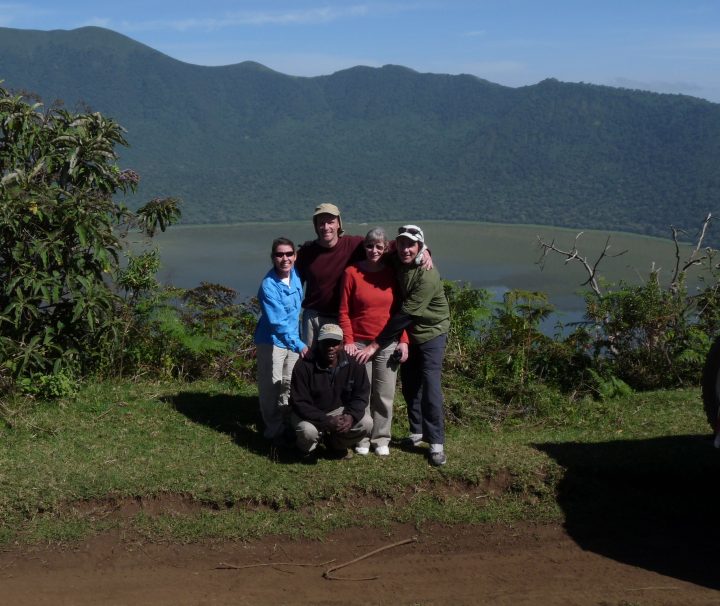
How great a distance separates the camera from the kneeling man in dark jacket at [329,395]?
647 centimetres

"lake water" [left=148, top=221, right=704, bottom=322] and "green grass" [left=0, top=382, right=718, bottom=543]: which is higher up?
"lake water" [left=148, top=221, right=704, bottom=322]

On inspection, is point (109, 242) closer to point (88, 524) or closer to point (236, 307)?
point (236, 307)

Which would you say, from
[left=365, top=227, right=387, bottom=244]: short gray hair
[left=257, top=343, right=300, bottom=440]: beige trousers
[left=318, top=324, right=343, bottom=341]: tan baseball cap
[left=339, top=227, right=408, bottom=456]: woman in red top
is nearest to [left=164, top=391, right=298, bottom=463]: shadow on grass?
[left=257, top=343, right=300, bottom=440]: beige trousers

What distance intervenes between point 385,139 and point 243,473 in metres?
39.4

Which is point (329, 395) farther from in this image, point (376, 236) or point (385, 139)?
point (385, 139)

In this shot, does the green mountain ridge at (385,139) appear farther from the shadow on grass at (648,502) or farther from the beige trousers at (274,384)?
the beige trousers at (274,384)

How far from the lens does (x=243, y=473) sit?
Result: 259 inches

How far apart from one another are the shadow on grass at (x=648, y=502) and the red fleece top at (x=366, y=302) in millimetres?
1806

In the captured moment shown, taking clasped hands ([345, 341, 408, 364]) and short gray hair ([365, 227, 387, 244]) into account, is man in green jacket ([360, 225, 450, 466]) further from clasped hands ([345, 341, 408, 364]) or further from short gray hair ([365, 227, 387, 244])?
short gray hair ([365, 227, 387, 244])

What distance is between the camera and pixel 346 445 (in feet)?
22.0

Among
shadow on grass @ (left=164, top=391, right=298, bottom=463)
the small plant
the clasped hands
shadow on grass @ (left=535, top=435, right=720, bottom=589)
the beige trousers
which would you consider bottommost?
shadow on grass @ (left=535, top=435, right=720, bottom=589)

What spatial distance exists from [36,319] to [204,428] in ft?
6.41

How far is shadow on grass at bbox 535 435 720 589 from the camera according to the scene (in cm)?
609

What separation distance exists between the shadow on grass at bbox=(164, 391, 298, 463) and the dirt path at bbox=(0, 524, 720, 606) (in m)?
1.12
